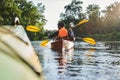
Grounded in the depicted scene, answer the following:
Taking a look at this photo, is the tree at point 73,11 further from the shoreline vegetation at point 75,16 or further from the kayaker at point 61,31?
the kayaker at point 61,31

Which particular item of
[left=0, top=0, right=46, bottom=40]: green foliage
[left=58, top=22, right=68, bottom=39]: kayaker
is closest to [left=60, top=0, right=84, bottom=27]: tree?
[left=0, top=0, right=46, bottom=40]: green foliage

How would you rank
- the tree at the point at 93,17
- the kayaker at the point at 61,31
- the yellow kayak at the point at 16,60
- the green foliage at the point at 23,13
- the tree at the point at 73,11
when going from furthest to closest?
the tree at the point at 73,11, the tree at the point at 93,17, the green foliage at the point at 23,13, the kayaker at the point at 61,31, the yellow kayak at the point at 16,60

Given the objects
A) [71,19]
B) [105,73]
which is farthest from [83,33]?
[105,73]

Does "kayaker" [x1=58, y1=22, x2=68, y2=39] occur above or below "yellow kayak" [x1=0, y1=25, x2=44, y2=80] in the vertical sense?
below

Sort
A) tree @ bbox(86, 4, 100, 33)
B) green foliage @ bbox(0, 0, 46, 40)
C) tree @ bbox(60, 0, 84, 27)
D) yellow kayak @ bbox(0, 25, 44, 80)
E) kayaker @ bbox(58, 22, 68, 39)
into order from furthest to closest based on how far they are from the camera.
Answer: tree @ bbox(60, 0, 84, 27)
tree @ bbox(86, 4, 100, 33)
green foliage @ bbox(0, 0, 46, 40)
kayaker @ bbox(58, 22, 68, 39)
yellow kayak @ bbox(0, 25, 44, 80)

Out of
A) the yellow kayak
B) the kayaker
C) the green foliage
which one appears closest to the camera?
the yellow kayak

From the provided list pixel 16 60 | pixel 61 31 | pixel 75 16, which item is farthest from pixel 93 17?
pixel 16 60

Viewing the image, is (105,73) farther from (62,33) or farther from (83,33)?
(83,33)

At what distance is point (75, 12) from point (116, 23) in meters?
15.8

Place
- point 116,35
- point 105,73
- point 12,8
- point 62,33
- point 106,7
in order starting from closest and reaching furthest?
point 105,73 < point 62,33 < point 12,8 < point 116,35 < point 106,7

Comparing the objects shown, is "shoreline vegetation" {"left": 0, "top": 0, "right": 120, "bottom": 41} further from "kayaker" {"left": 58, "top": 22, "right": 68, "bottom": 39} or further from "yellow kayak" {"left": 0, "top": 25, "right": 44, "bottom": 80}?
"yellow kayak" {"left": 0, "top": 25, "right": 44, "bottom": 80}

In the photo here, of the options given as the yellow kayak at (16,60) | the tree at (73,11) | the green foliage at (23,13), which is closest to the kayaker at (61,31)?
the yellow kayak at (16,60)

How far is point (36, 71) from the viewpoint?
1.95 ft

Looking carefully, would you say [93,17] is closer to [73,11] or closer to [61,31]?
[73,11]
